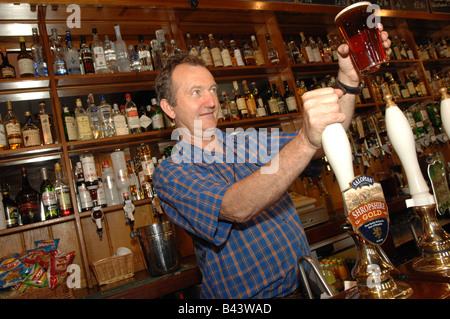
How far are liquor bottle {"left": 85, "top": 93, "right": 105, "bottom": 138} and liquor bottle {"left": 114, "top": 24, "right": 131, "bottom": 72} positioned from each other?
30 centimetres

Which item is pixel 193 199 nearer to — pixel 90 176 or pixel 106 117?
pixel 90 176

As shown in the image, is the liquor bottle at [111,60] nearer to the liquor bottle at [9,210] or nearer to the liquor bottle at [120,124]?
the liquor bottle at [120,124]

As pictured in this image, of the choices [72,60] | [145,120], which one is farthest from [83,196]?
[72,60]

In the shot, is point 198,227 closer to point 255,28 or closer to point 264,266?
point 264,266

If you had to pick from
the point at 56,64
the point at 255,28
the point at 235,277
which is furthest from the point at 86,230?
the point at 255,28

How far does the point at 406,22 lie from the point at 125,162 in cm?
321

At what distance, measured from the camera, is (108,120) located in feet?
7.79

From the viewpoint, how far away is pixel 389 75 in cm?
358

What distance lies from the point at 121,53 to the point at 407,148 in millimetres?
2212

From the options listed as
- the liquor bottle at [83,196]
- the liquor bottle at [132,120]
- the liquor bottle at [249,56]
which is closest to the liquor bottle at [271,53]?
the liquor bottle at [249,56]

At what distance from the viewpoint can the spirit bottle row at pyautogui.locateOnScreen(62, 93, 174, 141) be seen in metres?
2.23

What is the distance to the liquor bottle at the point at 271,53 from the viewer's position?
2.90m

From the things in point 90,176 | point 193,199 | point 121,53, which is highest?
point 121,53

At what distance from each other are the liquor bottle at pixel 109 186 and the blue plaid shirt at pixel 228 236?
1.15 metres
